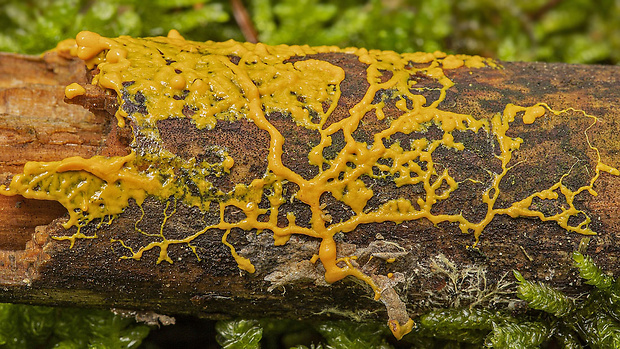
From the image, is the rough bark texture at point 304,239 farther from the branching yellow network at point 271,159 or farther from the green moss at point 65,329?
the green moss at point 65,329

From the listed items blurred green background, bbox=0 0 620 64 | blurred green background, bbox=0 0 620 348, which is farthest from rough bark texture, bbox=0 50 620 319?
blurred green background, bbox=0 0 620 64

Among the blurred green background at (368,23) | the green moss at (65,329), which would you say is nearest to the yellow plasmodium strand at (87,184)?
the green moss at (65,329)

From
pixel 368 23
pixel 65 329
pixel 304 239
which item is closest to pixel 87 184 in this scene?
pixel 304 239

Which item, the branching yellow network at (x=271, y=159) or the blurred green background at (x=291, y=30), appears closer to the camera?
the branching yellow network at (x=271, y=159)

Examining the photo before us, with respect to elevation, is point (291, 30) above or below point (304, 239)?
above

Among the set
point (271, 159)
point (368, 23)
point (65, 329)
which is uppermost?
point (368, 23)

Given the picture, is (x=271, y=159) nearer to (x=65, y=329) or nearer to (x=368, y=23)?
(x=65, y=329)

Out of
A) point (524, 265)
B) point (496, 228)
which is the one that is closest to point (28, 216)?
point (496, 228)
